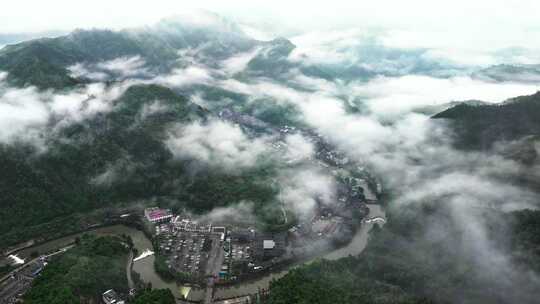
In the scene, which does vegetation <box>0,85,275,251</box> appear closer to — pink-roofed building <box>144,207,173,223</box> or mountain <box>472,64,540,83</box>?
pink-roofed building <box>144,207,173,223</box>

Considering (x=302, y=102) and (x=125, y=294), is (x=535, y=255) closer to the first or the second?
(x=125, y=294)

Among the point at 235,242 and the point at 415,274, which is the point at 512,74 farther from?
the point at 235,242

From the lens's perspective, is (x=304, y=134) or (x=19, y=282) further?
(x=304, y=134)

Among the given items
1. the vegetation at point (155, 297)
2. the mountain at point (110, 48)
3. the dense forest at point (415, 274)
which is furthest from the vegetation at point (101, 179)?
the vegetation at point (155, 297)

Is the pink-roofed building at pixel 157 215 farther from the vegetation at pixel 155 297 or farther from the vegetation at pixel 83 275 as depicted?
the vegetation at pixel 155 297

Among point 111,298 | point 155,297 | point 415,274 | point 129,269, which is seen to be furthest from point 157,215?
point 415,274

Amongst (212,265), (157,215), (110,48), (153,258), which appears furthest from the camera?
(110,48)
